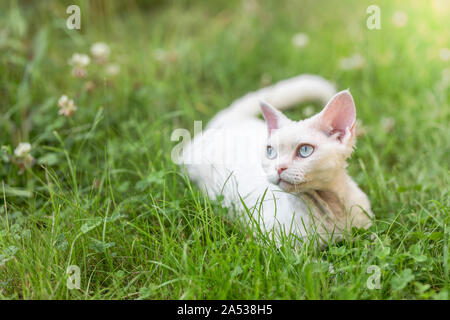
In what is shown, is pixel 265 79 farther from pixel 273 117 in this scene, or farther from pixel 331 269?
pixel 331 269

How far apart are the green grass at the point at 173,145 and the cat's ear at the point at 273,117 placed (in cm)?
52

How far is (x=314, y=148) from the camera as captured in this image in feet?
6.59

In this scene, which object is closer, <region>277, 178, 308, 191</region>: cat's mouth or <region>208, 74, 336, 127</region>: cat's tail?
<region>277, 178, 308, 191</region>: cat's mouth

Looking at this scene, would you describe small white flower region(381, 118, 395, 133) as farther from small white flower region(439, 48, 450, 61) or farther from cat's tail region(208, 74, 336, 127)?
small white flower region(439, 48, 450, 61)

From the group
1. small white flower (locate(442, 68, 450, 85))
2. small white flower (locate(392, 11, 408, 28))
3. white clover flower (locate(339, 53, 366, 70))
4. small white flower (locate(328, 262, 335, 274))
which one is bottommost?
small white flower (locate(328, 262, 335, 274))

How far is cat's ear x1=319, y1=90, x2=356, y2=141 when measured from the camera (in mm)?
2031

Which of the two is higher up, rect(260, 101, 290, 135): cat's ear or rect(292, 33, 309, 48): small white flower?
rect(292, 33, 309, 48): small white flower

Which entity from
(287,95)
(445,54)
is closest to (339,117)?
(287,95)

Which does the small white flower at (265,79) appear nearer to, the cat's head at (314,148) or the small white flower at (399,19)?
the small white flower at (399,19)

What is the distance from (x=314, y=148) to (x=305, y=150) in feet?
0.13

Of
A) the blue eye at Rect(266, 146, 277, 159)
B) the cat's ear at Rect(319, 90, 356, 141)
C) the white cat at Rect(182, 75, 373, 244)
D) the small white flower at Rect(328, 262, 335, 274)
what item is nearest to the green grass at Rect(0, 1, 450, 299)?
the small white flower at Rect(328, 262, 335, 274)

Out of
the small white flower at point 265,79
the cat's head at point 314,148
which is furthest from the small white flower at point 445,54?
the cat's head at point 314,148

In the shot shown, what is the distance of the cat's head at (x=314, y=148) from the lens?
199 centimetres

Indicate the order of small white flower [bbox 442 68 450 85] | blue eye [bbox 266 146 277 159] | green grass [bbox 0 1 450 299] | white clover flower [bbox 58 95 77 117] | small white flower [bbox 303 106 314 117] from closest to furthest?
green grass [bbox 0 1 450 299]
blue eye [bbox 266 146 277 159]
white clover flower [bbox 58 95 77 117]
small white flower [bbox 303 106 314 117]
small white flower [bbox 442 68 450 85]
